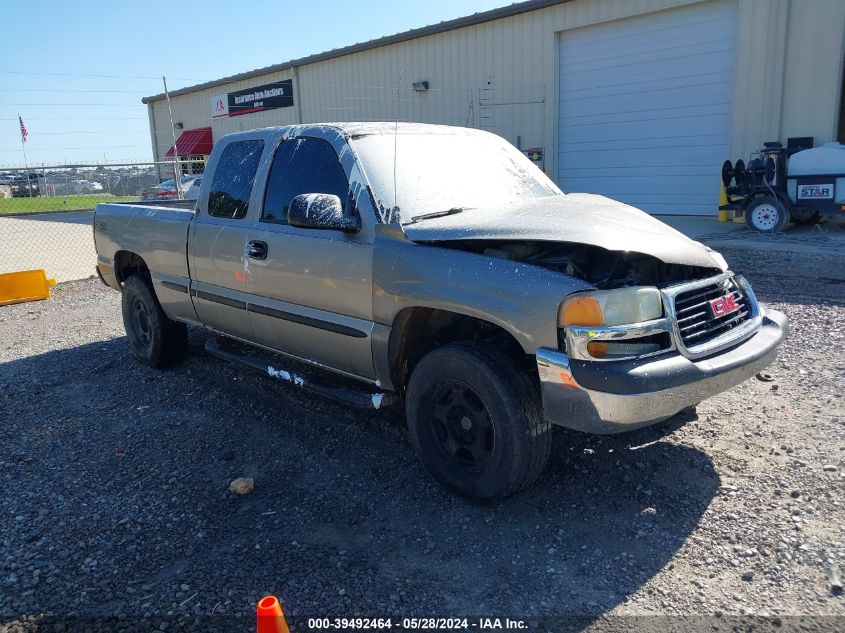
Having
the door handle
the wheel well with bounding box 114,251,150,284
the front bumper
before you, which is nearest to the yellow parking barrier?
the wheel well with bounding box 114,251,150,284

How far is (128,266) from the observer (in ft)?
21.2

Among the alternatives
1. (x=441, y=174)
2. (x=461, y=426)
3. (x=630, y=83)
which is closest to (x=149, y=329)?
(x=441, y=174)

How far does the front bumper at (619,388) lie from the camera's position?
2977 millimetres

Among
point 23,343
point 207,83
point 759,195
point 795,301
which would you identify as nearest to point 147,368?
point 23,343

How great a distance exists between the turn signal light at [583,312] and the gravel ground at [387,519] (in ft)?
3.50

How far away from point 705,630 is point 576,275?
1.63m

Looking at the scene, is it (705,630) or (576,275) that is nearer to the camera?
(705,630)

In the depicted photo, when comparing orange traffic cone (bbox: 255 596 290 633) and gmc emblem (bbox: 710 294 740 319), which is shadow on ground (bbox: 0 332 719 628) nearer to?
orange traffic cone (bbox: 255 596 290 633)

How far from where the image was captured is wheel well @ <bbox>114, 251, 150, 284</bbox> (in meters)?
6.22

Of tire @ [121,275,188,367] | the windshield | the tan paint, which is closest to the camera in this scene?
the windshield

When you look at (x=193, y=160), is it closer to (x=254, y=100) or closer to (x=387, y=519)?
(x=254, y=100)

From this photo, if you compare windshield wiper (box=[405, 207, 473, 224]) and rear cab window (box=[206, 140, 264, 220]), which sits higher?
rear cab window (box=[206, 140, 264, 220])

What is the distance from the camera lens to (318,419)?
4820 mm

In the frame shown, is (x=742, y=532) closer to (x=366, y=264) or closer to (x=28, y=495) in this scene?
(x=366, y=264)
